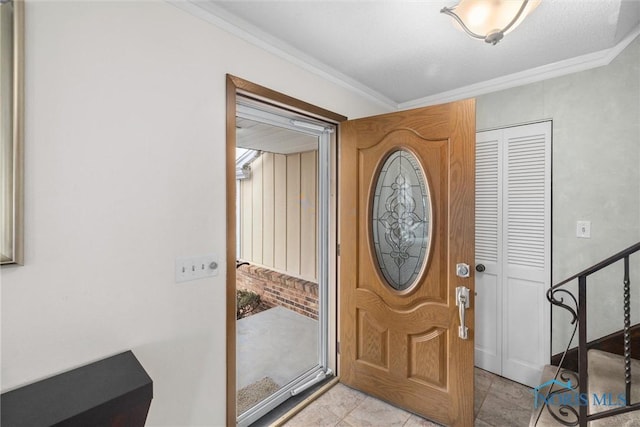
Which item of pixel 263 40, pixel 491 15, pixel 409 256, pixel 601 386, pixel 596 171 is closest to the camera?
pixel 491 15

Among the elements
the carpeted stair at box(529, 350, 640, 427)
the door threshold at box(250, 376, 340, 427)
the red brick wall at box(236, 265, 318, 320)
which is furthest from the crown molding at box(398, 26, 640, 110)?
the door threshold at box(250, 376, 340, 427)

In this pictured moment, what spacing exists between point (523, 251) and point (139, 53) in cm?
282

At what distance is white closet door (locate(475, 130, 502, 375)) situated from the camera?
235 cm

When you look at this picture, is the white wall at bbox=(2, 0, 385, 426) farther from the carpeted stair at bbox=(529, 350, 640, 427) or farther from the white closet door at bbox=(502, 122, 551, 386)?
the white closet door at bbox=(502, 122, 551, 386)

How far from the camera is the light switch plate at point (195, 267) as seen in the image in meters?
1.40

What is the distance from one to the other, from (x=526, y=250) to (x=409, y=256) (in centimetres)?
102

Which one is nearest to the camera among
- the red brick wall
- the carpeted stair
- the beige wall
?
the carpeted stair

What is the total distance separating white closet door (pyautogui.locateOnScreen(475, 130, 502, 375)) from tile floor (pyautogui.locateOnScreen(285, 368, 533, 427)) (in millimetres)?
261

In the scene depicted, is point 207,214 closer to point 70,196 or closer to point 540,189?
point 70,196

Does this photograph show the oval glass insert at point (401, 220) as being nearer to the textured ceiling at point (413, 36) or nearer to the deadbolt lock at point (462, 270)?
the deadbolt lock at point (462, 270)

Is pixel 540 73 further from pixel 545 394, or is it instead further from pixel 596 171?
pixel 545 394

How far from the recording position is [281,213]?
2732 millimetres

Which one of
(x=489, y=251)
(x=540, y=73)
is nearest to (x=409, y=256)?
(x=489, y=251)

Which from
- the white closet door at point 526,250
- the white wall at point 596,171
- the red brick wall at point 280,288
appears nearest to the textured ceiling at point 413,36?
the white wall at point 596,171
